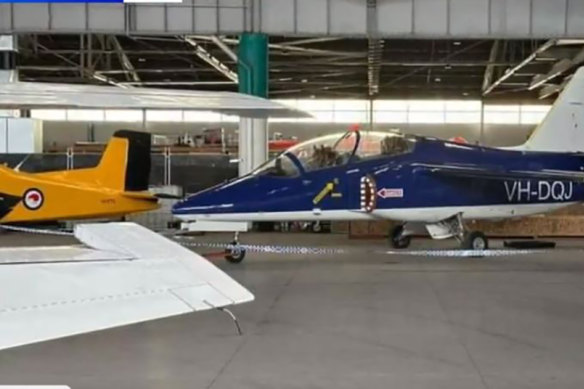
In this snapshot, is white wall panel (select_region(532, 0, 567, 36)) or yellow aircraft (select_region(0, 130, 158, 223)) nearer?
yellow aircraft (select_region(0, 130, 158, 223))

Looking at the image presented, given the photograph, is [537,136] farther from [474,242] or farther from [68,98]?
[68,98]

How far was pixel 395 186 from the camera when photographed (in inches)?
463

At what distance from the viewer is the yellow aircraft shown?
13320mm

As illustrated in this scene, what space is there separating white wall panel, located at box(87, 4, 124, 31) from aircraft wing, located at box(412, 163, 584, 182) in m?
7.33

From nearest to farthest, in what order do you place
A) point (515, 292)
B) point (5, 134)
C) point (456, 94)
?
1. point (515, 292)
2. point (5, 134)
3. point (456, 94)

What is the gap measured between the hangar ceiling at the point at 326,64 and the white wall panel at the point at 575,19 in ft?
6.80

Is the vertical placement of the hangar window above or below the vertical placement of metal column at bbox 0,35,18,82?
below

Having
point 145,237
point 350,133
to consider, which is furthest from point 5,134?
point 145,237

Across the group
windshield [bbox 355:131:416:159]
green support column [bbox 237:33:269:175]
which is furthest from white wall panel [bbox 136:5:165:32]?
windshield [bbox 355:131:416:159]

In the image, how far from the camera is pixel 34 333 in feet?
7.95

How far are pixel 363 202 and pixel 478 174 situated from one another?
6.14ft

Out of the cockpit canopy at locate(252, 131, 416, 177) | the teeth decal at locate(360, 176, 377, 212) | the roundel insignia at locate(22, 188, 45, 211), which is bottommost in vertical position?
the roundel insignia at locate(22, 188, 45, 211)

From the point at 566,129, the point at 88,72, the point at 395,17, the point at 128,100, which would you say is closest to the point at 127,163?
the point at 395,17

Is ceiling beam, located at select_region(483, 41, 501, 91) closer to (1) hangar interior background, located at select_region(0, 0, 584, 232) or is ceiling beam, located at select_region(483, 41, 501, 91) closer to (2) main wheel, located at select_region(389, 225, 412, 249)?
(1) hangar interior background, located at select_region(0, 0, 584, 232)
